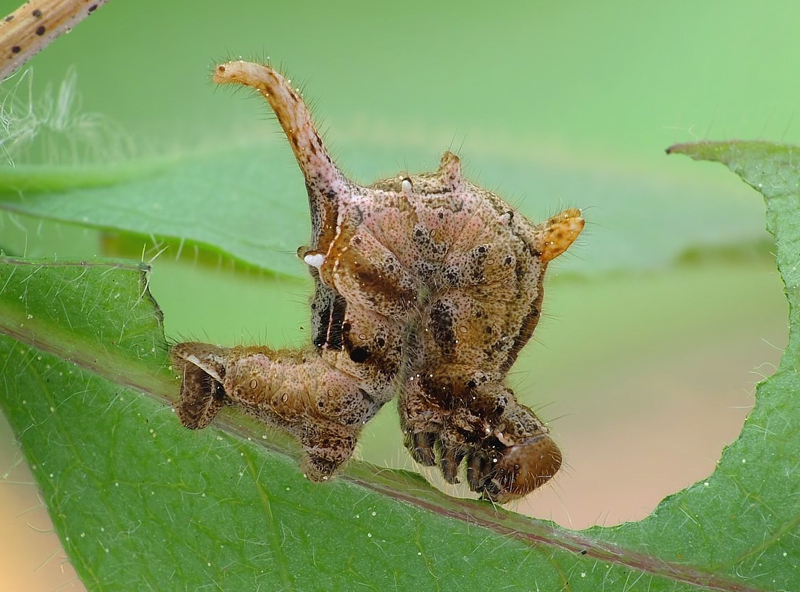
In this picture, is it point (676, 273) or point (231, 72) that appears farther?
point (676, 273)

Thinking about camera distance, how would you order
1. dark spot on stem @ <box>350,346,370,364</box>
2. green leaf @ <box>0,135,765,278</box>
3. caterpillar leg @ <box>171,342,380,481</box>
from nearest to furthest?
1. caterpillar leg @ <box>171,342,380,481</box>
2. dark spot on stem @ <box>350,346,370,364</box>
3. green leaf @ <box>0,135,765,278</box>

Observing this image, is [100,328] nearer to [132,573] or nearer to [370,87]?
[132,573]

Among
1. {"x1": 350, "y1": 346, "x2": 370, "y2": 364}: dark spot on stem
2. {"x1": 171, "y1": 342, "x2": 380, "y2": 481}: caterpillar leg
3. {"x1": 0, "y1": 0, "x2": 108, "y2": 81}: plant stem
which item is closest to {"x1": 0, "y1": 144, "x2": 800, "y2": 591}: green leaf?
{"x1": 171, "y1": 342, "x2": 380, "y2": 481}: caterpillar leg

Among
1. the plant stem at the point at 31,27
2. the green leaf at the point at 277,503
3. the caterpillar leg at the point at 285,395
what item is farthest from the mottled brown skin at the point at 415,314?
the plant stem at the point at 31,27

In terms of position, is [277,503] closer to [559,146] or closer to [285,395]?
[285,395]

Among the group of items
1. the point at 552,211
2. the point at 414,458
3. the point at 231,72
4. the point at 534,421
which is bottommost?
the point at 414,458

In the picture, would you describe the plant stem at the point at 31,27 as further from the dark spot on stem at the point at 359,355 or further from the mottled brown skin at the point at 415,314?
the dark spot on stem at the point at 359,355

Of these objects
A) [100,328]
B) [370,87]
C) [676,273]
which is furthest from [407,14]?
[100,328]

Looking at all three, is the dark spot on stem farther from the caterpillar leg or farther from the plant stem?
the plant stem
